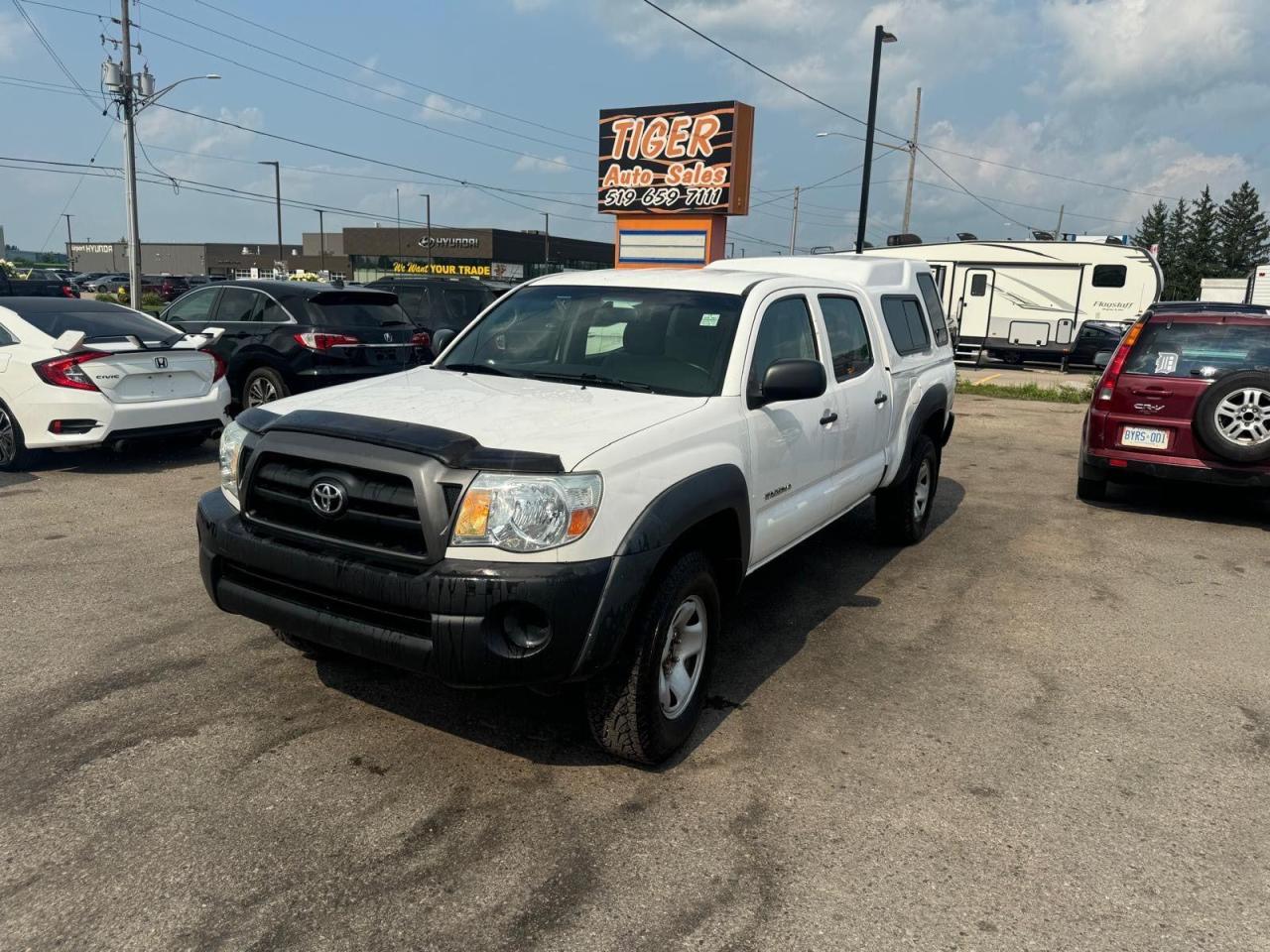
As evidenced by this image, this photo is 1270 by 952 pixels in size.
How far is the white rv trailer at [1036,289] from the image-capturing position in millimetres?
21781

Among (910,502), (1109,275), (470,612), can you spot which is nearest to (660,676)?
(470,612)

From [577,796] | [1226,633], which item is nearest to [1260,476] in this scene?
[1226,633]

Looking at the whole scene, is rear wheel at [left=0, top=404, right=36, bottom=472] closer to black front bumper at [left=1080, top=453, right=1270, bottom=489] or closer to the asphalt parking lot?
the asphalt parking lot

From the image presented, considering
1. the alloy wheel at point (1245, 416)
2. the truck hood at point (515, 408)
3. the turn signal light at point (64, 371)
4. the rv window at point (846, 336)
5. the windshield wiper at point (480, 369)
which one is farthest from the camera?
the turn signal light at point (64, 371)

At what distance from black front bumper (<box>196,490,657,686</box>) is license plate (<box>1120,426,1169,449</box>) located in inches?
230

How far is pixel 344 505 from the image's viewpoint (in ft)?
10.5

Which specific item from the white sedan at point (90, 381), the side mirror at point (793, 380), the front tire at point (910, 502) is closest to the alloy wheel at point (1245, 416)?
the front tire at point (910, 502)

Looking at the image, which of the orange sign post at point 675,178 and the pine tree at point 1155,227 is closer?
the orange sign post at point 675,178

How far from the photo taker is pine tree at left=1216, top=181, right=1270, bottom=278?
8044 centimetres

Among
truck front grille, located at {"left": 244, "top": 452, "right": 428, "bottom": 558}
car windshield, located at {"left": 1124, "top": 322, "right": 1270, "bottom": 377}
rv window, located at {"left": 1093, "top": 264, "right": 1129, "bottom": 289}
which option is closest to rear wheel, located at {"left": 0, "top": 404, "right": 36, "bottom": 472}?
truck front grille, located at {"left": 244, "top": 452, "right": 428, "bottom": 558}

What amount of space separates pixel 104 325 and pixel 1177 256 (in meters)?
94.1

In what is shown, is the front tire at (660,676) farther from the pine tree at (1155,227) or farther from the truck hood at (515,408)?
the pine tree at (1155,227)

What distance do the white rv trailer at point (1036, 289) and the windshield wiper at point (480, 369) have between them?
19.0m

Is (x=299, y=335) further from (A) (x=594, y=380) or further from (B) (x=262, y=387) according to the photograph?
(A) (x=594, y=380)
